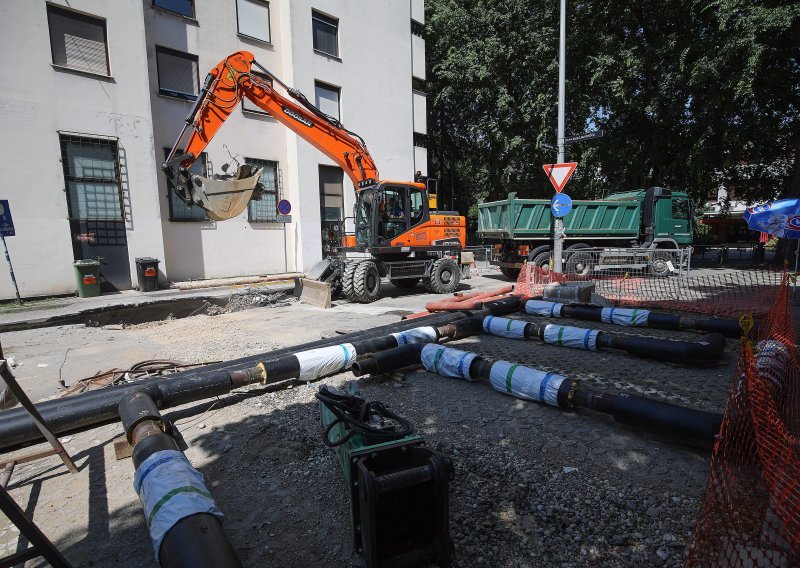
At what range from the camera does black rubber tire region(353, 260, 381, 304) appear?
9773 millimetres

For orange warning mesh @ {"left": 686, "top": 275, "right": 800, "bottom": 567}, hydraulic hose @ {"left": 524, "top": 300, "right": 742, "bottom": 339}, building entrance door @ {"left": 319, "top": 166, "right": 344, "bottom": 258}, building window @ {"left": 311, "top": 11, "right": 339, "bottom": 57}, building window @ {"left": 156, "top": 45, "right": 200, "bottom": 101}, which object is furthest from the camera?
building entrance door @ {"left": 319, "top": 166, "right": 344, "bottom": 258}

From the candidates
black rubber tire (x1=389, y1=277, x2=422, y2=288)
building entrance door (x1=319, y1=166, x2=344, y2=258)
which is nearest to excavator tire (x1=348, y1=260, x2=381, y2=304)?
black rubber tire (x1=389, y1=277, x2=422, y2=288)

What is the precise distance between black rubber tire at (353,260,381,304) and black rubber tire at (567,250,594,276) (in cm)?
603

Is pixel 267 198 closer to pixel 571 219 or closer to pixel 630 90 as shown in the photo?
pixel 571 219

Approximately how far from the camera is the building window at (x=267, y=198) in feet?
48.5

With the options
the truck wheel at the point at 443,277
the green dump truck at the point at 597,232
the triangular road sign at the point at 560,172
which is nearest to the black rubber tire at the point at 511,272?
the green dump truck at the point at 597,232

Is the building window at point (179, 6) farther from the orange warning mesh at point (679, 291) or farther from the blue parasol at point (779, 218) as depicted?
the blue parasol at point (779, 218)

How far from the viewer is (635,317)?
6.46m

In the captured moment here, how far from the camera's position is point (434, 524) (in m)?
2.06

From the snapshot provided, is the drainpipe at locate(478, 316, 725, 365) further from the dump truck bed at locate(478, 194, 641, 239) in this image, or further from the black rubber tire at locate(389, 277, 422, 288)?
the dump truck bed at locate(478, 194, 641, 239)

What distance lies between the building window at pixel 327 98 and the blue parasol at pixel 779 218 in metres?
13.8

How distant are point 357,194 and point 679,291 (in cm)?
817

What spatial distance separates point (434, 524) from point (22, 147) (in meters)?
13.3

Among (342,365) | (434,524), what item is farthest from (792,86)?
(434,524)
